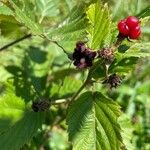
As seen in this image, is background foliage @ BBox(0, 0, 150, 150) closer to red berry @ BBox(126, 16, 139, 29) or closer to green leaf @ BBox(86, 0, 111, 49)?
green leaf @ BBox(86, 0, 111, 49)

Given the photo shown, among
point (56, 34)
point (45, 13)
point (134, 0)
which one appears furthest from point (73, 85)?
point (56, 34)

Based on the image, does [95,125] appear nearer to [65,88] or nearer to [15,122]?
[15,122]

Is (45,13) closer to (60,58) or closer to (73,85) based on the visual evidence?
(73,85)

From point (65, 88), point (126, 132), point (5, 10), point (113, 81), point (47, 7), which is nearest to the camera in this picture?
point (5, 10)

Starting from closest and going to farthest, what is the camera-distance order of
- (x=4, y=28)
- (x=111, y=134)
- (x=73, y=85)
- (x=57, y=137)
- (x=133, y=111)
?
(x=111, y=134), (x=4, y=28), (x=73, y=85), (x=57, y=137), (x=133, y=111)

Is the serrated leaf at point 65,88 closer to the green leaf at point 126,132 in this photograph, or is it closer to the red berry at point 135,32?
the green leaf at point 126,132

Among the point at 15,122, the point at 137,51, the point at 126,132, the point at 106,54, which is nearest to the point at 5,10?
the point at 106,54
